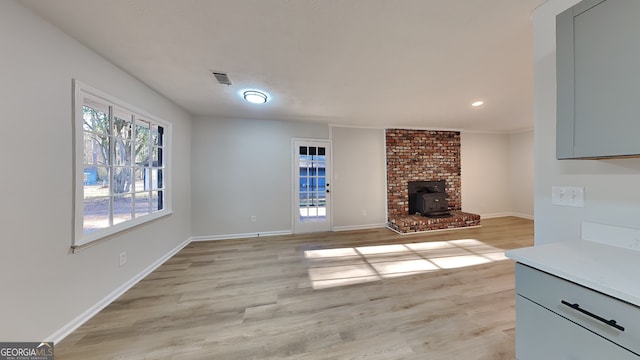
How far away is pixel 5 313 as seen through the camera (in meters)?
1.34

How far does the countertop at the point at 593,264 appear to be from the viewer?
76 centimetres

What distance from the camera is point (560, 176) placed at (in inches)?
53.2

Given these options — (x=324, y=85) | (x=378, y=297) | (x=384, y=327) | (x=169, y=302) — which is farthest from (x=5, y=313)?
(x=324, y=85)

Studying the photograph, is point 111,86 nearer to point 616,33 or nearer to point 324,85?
point 324,85

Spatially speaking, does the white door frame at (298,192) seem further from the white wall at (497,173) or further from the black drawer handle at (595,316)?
the black drawer handle at (595,316)

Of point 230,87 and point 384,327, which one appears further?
point 230,87

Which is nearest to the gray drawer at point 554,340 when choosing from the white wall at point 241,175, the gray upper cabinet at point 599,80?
the gray upper cabinet at point 599,80

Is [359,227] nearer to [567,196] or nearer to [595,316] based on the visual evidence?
[567,196]

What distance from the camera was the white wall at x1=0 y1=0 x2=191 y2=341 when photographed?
136cm

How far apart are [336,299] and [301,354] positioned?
2.44ft

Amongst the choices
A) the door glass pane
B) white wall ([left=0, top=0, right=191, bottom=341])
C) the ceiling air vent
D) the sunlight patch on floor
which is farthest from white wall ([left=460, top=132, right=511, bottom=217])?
white wall ([left=0, top=0, right=191, bottom=341])

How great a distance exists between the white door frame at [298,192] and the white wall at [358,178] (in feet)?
0.40

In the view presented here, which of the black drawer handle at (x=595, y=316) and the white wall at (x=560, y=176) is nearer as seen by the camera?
the black drawer handle at (x=595, y=316)

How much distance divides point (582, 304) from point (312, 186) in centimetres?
411
